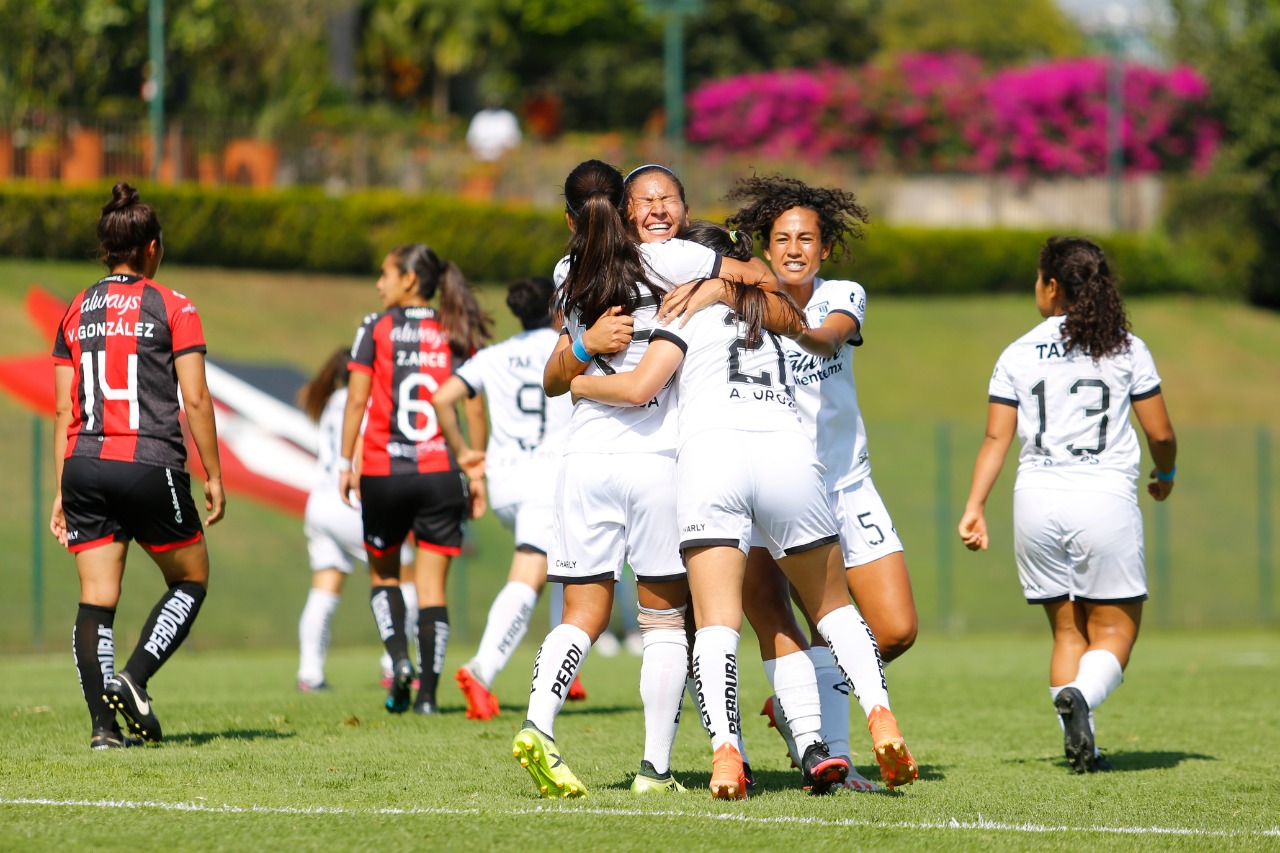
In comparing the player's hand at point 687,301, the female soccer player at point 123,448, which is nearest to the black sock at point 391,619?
the female soccer player at point 123,448

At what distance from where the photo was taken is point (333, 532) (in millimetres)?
9875

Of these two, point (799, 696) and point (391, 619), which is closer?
point (799, 696)

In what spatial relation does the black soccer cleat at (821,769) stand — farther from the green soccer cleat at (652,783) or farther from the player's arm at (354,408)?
the player's arm at (354,408)

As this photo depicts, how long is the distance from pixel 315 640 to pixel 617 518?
4891 mm

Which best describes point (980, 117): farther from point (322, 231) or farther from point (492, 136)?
point (322, 231)

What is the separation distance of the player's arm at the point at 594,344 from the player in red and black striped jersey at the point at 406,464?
278 cm

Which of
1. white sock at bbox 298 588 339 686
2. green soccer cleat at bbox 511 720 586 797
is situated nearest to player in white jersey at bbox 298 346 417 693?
white sock at bbox 298 588 339 686

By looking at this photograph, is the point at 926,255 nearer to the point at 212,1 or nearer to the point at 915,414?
the point at 915,414

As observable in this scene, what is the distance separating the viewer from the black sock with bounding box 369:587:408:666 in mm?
7953

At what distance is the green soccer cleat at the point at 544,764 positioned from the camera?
4918 millimetres

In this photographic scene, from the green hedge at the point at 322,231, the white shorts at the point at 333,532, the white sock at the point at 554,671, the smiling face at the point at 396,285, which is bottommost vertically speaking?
the white sock at the point at 554,671


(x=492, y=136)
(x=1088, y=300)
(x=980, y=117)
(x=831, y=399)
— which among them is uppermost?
(x=980, y=117)

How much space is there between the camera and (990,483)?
21.3 ft

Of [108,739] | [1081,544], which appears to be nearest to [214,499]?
[108,739]
